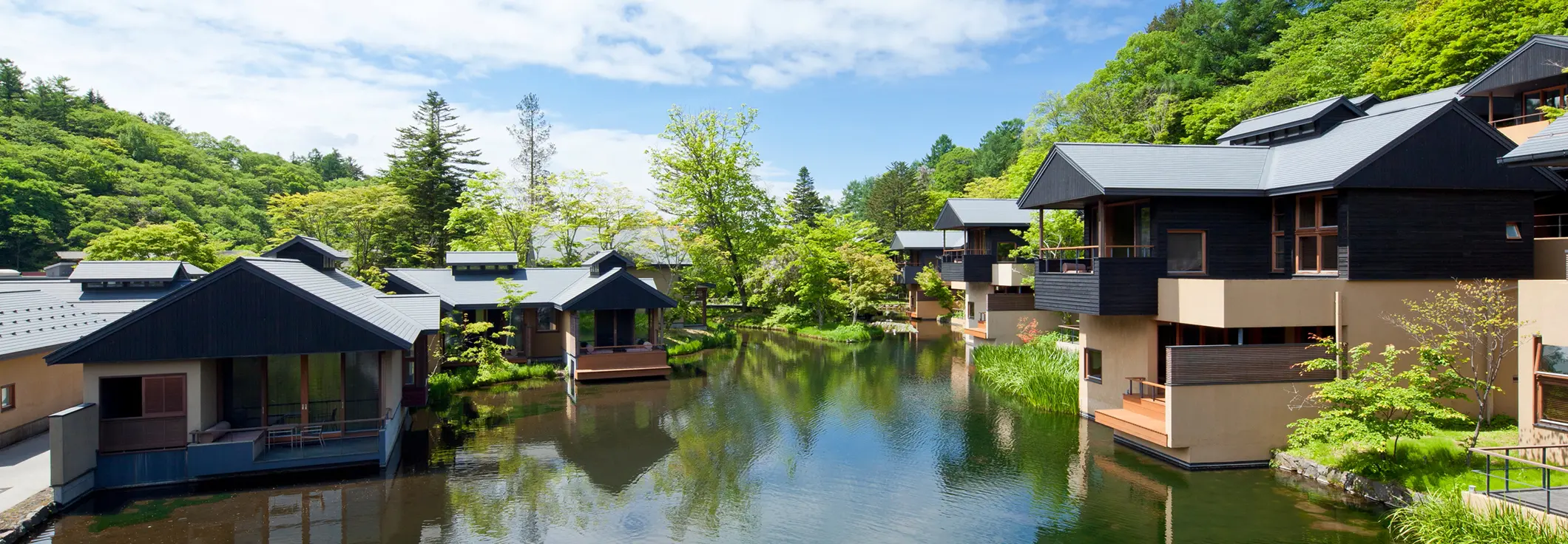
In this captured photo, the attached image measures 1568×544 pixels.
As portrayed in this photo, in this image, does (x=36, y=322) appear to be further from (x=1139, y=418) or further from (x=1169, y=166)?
(x=1169, y=166)

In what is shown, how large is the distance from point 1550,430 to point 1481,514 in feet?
8.48

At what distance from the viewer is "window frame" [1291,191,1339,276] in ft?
47.6

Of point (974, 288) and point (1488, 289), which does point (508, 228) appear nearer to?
point (974, 288)

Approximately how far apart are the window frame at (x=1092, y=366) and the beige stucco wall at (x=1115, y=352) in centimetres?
3

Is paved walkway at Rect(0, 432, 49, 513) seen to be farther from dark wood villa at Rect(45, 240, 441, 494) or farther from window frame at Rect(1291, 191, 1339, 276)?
window frame at Rect(1291, 191, 1339, 276)

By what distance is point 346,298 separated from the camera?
16281mm

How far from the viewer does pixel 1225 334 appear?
1487cm

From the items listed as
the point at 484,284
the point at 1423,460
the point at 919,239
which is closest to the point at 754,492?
the point at 1423,460

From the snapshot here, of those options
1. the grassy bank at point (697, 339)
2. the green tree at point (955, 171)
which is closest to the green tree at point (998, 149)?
the green tree at point (955, 171)

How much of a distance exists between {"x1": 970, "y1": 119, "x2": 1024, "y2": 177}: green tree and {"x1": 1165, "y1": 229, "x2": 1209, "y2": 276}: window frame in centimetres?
4784

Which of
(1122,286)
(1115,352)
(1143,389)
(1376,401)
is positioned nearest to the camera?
(1376,401)

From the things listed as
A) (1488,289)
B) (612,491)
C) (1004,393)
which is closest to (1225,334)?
(1488,289)

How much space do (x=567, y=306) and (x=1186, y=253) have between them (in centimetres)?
1718

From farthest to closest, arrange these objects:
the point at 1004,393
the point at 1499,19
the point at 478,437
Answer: the point at 1499,19, the point at 1004,393, the point at 478,437
